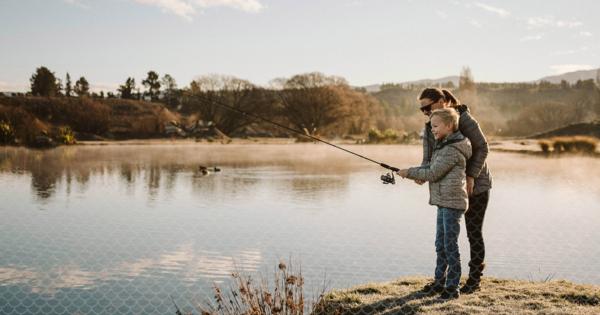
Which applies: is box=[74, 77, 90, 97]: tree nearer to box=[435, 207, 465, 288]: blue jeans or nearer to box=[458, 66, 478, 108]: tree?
box=[458, 66, 478, 108]: tree

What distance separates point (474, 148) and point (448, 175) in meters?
0.36

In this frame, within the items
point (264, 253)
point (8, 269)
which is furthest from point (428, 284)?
point (8, 269)

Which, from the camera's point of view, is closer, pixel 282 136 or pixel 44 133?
pixel 44 133

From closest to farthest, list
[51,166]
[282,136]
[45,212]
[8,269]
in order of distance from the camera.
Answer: [8,269] → [45,212] → [51,166] → [282,136]

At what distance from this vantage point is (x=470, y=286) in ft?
16.6

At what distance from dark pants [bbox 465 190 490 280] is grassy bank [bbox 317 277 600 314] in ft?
0.71

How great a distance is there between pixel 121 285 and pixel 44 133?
3428cm

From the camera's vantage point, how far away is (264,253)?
7738 millimetres

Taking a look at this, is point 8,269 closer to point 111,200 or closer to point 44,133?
point 111,200

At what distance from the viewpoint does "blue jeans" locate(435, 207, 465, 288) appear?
4609mm

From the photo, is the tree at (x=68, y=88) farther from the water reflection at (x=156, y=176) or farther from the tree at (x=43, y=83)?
the water reflection at (x=156, y=176)

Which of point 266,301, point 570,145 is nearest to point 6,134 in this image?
point 570,145

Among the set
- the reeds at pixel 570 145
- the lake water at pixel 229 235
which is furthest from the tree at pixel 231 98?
the lake water at pixel 229 235

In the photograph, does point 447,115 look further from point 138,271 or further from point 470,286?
point 138,271
